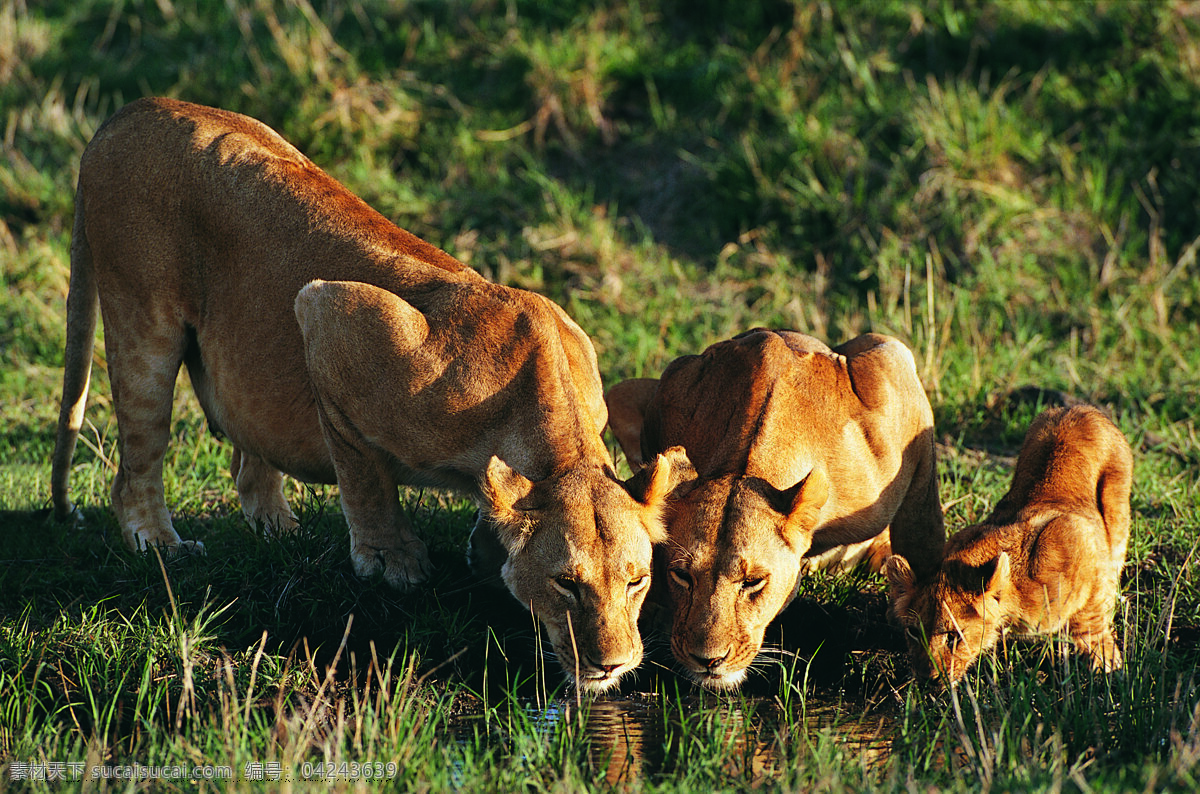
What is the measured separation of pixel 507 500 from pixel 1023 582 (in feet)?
6.59

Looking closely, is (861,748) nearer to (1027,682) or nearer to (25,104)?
(1027,682)

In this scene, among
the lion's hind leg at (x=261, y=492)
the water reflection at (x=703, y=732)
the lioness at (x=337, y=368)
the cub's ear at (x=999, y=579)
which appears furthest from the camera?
the lion's hind leg at (x=261, y=492)

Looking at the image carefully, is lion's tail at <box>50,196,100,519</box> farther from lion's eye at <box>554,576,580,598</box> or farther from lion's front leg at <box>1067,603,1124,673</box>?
lion's front leg at <box>1067,603,1124,673</box>

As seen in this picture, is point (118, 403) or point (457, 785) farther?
point (118, 403)

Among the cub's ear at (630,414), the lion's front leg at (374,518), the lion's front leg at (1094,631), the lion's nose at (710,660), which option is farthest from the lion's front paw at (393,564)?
the lion's front leg at (1094,631)

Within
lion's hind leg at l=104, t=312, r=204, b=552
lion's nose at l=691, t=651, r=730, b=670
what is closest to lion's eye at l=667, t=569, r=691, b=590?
lion's nose at l=691, t=651, r=730, b=670

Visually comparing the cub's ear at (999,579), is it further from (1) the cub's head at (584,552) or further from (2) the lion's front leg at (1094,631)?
(1) the cub's head at (584,552)

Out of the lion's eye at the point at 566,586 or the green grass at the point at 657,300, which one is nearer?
the green grass at the point at 657,300

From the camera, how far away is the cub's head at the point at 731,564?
4.29 metres

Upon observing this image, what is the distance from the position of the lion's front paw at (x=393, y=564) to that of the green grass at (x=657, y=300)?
9 centimetres

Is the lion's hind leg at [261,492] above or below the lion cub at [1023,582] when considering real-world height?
below

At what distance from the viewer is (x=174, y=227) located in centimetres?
542

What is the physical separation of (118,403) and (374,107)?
518cm

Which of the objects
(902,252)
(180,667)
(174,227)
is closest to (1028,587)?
(180,667)
